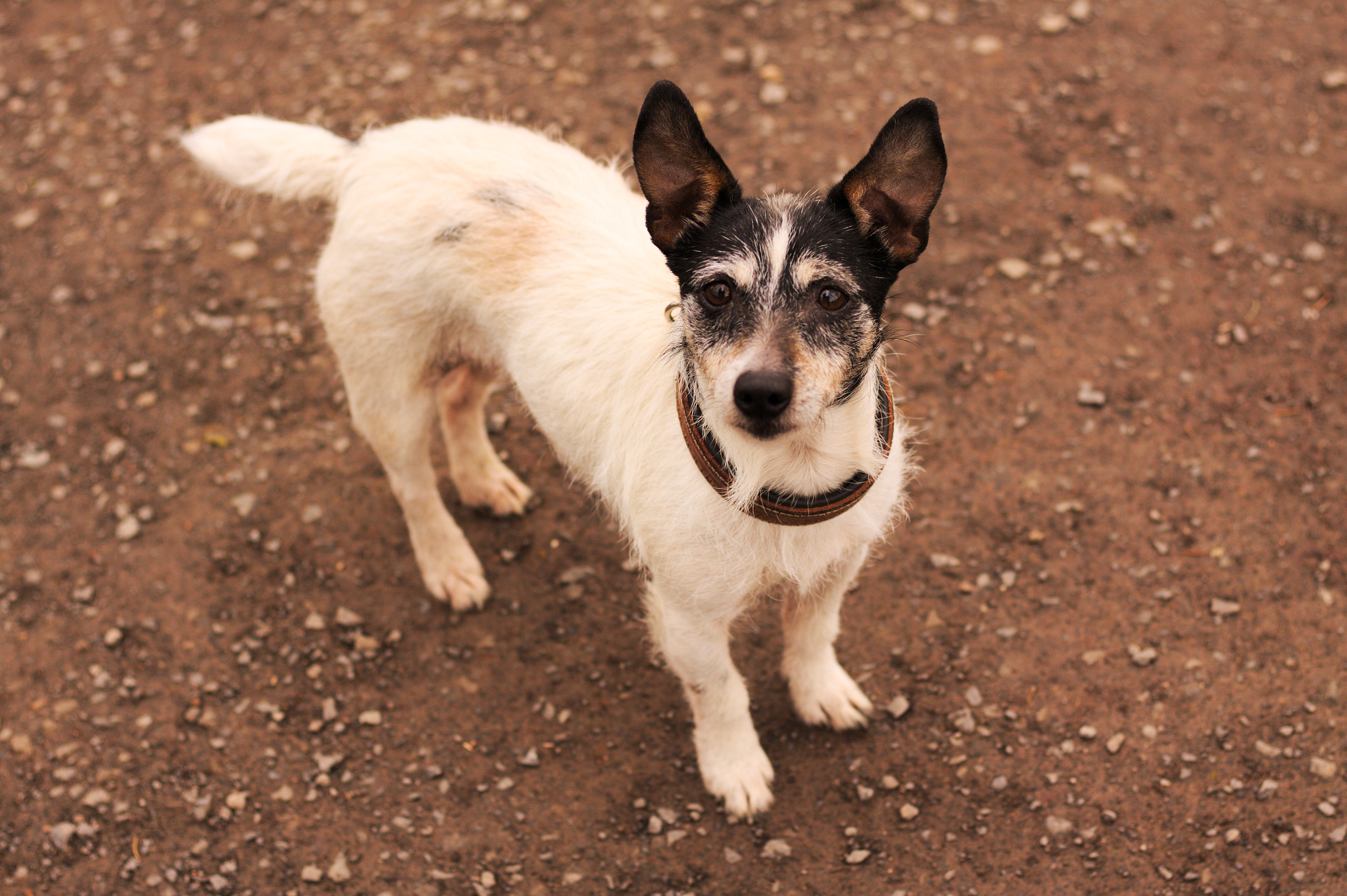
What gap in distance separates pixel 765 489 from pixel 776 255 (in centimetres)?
73

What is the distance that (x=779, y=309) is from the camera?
2.73m

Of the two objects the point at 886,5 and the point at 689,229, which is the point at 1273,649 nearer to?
the point at 689,229

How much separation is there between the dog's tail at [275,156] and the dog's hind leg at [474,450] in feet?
3.33

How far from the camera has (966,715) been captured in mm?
4078

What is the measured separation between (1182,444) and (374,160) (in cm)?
404

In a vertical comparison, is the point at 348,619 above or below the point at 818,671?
below

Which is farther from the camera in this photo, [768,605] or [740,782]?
[768,605]

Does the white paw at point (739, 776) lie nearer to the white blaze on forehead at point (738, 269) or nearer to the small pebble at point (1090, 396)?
the white blaze on forehead at point (738, 269)

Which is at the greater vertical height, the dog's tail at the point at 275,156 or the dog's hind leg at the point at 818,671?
the dog's tail at the point at 275,156

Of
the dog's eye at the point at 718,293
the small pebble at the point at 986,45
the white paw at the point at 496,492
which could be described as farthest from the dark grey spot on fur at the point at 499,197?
the small pebble at the point at 986,45

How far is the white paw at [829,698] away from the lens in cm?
405

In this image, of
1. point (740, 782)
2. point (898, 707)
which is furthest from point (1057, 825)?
point (740, 782)

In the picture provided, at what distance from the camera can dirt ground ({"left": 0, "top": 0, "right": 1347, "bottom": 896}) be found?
385 cm

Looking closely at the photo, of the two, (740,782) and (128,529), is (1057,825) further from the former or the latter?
(128,529)
